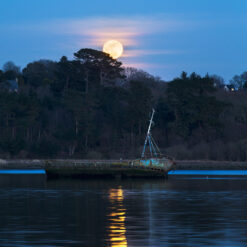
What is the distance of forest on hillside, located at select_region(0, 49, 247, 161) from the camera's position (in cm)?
15050

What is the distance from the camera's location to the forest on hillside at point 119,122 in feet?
494

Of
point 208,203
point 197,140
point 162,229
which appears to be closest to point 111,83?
point 197,140

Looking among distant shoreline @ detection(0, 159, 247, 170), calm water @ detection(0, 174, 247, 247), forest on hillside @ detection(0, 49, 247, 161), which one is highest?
forest on hillside @ detection(0, 49, 247, 161)

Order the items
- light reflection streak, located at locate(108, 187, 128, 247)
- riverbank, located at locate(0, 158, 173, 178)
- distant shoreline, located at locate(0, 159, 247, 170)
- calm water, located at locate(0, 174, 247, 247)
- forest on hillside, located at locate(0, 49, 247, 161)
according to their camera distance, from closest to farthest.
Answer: light reflection streak, located at locate(108, 187, 128, 247)
calm water, located at locate(0, 174, 247, 247)
riverbank, located at locate(0, 158, 173, 178)
distant shoreline, located at locate(0, 159, 247, 170)
forest on hillside, located at locate(0, 49, 247, 161)

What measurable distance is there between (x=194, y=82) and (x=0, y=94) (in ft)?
149

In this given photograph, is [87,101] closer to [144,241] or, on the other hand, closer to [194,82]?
[194,82]

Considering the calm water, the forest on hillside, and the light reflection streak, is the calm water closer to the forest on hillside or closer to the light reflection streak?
the light reflection streak

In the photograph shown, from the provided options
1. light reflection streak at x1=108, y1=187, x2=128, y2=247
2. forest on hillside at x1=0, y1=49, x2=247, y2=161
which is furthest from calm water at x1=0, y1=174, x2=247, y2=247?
forest on hillside at x1=0, y1=49, x2=247, y2=161

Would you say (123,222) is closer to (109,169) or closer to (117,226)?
(117,226)

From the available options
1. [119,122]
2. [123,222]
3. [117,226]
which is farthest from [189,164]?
[117,226]

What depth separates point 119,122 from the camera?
534 ft

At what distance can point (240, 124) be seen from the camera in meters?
162

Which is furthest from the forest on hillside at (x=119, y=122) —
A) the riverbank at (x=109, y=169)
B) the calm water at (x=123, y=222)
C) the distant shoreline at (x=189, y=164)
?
the calm water at (x=123, y=222)

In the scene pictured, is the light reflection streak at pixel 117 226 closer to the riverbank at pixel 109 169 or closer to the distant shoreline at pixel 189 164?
the riverbank at pixel 109 169
